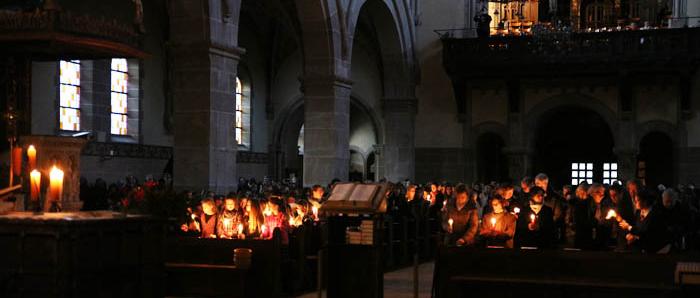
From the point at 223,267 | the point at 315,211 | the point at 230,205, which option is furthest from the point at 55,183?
the point at 315,211

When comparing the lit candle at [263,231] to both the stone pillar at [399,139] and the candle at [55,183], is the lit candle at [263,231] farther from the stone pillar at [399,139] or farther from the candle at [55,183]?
the stone pillar at [399,139]

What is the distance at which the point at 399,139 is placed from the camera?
92.9 ft

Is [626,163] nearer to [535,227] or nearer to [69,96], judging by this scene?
[69,96]

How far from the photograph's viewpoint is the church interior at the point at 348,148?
9.55 meters

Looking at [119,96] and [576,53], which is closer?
[119,96]

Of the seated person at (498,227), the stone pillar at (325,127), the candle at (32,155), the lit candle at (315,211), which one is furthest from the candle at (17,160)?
the stone pillar at (325,127)

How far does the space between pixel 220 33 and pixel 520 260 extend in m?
7.00

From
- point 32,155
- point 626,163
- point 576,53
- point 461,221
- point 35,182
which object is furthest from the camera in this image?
point 626,163

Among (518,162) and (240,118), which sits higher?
(240,118)

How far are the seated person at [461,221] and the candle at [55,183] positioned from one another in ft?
16.0

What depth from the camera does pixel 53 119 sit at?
2098cm

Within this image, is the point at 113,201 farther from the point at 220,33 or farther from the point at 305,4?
the point at 305,4

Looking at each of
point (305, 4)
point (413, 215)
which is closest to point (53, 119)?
point (305, 4)

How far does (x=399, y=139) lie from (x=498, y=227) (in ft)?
56.4
